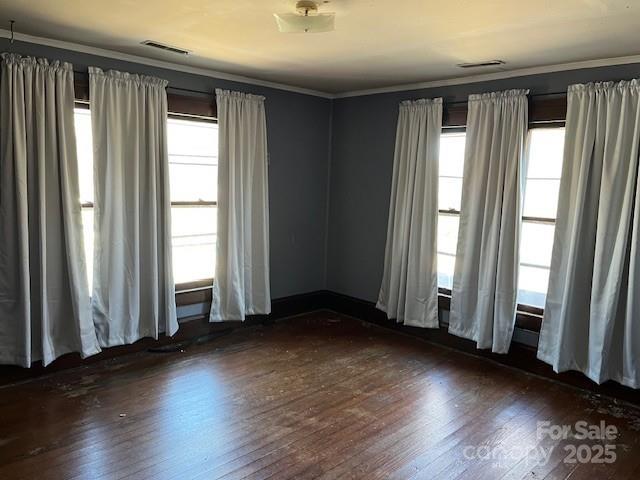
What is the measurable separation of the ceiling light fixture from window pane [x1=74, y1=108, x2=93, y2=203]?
1.92m

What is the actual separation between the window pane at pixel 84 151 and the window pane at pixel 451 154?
Result: 2935mm

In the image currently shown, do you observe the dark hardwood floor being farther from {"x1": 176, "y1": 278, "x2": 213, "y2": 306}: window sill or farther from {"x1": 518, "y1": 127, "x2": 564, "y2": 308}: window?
{"x1": 518, "y1": 127, "x2": 564, "y2": 308}: window

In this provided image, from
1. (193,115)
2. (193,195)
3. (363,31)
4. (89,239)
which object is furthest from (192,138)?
(363,31)

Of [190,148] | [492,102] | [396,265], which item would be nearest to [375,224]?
[396,265]

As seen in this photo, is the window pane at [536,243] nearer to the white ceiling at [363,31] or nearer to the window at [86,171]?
the white ceiling at [363,31]

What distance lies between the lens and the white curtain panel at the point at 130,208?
3.65 metres

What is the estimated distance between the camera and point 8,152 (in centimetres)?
323

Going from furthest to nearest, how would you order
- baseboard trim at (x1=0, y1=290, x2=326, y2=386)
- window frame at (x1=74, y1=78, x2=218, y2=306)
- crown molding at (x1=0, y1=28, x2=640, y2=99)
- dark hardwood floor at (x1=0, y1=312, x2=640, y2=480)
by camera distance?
window frame at (x1=74, y1=78, x2=218, y2=306), baseboard trim at (x1=0, y1=290, x2=326, y2=386), crown molding at (x1=0, y1=28, x2=640, y2=99), dark hardwood floor at (x1=0, y1=312, x2=640, y2=480)

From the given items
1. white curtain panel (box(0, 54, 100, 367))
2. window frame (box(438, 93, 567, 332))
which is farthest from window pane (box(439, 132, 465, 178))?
white curtain panel (box(0, 54, 100, 367))

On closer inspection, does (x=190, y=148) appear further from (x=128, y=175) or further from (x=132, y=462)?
(x=132, y=462)

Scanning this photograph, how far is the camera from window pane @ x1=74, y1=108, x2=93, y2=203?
362 cm

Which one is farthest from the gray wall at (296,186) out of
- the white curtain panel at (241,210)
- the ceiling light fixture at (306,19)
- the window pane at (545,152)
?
the window pane at (545,152)

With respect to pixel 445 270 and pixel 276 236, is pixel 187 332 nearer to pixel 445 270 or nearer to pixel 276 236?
pixel 276 236

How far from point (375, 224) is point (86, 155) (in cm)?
277
